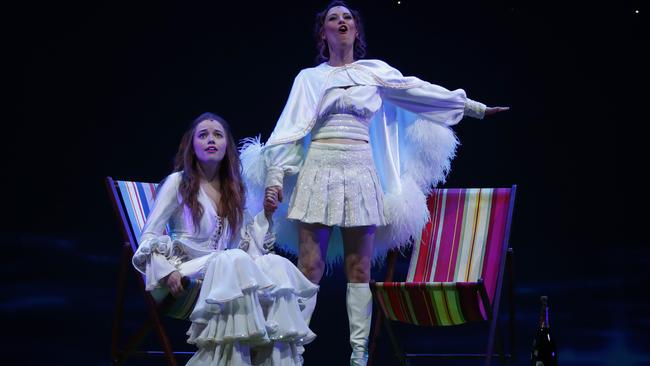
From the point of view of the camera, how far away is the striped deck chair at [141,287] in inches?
139

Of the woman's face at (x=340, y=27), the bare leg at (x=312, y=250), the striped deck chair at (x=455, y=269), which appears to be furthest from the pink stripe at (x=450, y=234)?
the woman's face at (x=340, y=27)

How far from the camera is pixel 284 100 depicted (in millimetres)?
5270

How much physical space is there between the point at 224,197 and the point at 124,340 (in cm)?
167

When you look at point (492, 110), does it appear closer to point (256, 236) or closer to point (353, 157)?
point (353, 157)

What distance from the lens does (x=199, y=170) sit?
3793 mm

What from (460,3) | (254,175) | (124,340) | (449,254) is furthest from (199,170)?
(460,3)

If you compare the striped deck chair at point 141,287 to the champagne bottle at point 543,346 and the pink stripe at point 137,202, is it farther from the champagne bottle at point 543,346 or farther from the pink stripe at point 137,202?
the champagne bottle at point 543,346

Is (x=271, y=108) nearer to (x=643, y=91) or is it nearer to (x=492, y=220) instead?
(x=492, y=220)

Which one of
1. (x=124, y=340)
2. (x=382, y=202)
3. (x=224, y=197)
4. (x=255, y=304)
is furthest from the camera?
(x=124, y=340)

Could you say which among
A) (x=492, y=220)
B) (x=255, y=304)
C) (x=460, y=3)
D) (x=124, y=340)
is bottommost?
(x=124, y=340)

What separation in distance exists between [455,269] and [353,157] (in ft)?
2.47

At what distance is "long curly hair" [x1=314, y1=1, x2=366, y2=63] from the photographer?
14.1 ft

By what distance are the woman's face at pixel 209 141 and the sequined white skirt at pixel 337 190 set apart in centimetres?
44

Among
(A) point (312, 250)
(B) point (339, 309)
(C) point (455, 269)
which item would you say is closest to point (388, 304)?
(A) point (312, 250)
